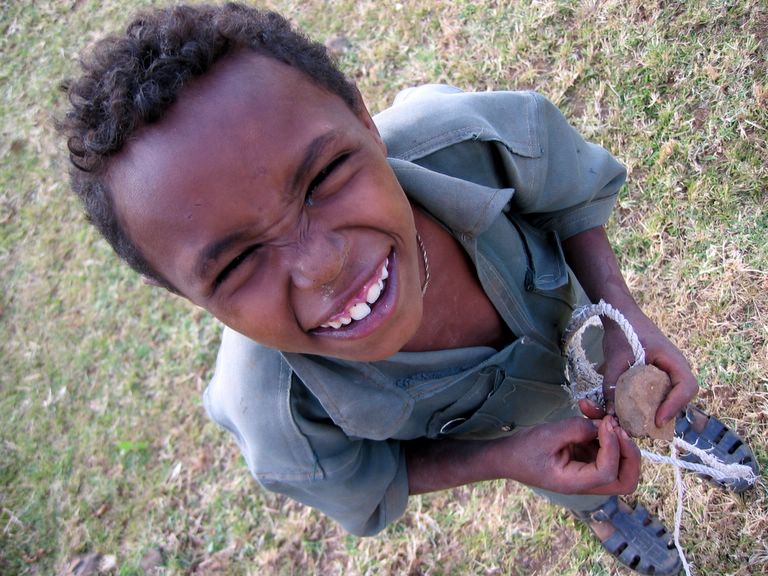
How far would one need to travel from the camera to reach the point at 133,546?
3.27 metres

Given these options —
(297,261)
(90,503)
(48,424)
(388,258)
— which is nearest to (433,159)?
(388,258)

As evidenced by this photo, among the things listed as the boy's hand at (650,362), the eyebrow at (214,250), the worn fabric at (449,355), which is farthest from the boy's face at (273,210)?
the boy's hand at (650,362)

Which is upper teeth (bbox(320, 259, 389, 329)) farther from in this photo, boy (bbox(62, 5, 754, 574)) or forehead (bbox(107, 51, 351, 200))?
forehead (bbox(107, 51, 351, 200))

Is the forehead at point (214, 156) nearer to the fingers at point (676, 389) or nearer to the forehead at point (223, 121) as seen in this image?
the forehead at point (223, 121)

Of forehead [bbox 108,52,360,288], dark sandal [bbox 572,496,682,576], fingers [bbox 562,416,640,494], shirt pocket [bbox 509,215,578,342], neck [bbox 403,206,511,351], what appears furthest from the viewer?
dark sandal [bbox 572,496,682,576]

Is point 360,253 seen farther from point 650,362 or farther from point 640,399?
point 650,362

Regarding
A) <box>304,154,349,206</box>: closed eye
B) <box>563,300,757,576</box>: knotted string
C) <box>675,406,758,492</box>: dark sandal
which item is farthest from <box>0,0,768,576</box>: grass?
<box>304,154,349,206</box>: closed eye

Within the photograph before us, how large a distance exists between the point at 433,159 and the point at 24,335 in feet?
11.4

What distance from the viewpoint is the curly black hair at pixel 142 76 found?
1213mm

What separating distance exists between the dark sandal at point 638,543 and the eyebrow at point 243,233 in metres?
1.70

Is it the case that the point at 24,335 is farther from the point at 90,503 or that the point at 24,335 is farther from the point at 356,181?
the point at 356,181

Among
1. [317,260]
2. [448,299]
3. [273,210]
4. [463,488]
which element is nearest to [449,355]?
[448,299]

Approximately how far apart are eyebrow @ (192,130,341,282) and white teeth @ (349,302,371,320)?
271 millimetres

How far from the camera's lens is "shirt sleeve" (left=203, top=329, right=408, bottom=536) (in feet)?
5.14
